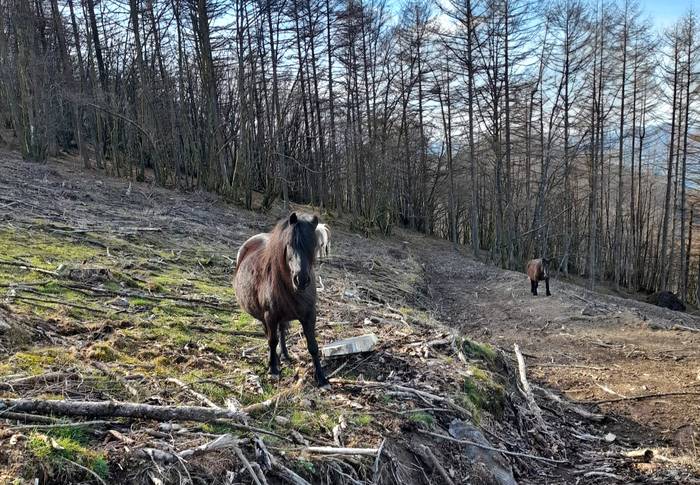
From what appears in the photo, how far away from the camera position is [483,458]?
4.41m

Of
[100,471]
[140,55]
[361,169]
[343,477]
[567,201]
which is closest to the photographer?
[100,471]

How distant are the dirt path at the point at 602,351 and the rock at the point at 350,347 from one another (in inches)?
118

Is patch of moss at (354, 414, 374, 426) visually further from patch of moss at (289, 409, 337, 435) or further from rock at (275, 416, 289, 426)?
rock at (275, 416, 289, 426)

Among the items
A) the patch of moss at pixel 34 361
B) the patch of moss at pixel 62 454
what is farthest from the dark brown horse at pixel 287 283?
the patch of moss at pixel 62 454

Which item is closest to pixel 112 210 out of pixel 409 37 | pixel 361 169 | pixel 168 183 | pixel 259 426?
pixel 168 183

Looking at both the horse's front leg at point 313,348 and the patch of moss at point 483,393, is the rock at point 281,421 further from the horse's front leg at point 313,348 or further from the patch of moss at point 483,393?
the patch of moss at point 483,393

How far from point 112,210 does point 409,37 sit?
2054 cm

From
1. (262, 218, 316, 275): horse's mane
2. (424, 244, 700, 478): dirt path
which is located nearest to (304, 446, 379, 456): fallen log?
(262, 218, 316, 275): horse's mane

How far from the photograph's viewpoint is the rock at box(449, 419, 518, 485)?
14.0ft

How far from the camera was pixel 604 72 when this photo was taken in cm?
2647

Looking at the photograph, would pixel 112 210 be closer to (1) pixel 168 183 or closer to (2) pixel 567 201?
(1) pixel 168 183

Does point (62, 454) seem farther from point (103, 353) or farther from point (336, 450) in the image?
point (103, 353)

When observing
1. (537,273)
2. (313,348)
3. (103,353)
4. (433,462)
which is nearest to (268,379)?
(313,348)

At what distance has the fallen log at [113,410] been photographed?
121 inches
